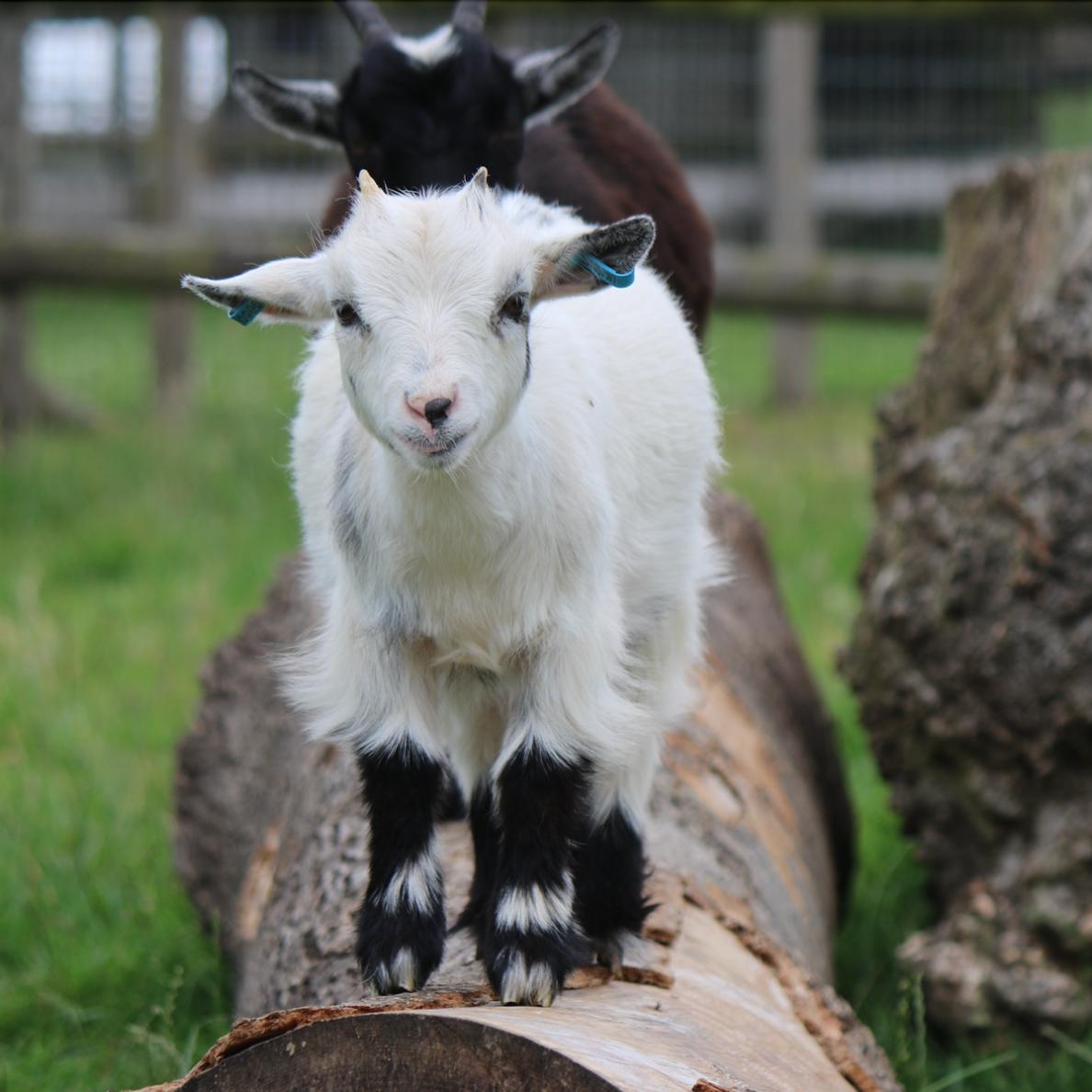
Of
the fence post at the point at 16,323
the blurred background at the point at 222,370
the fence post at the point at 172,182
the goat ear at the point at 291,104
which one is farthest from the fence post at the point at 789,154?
the goat ear at the point at 291,104

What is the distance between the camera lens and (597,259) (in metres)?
2.27

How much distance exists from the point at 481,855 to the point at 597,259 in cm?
98

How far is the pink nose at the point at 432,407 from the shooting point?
6.81 feet

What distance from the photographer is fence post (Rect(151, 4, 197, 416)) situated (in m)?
8.80

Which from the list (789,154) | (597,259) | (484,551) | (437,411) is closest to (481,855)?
(484,551)

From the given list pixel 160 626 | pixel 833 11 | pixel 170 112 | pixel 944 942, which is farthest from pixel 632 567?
pixel 170 112

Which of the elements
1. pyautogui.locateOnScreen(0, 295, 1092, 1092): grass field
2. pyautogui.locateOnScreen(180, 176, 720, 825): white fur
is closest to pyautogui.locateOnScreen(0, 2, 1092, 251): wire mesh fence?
pyautogui.locateOnScreen(0, 295, 1092, 1092): grass field

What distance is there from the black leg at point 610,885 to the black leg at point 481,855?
14cm

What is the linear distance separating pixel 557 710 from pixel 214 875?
5.73 ft

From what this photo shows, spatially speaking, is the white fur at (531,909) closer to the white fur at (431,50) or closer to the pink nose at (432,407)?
the pink nose at (432,407)

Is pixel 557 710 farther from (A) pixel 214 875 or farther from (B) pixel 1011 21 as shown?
(B) pixel 1011 21

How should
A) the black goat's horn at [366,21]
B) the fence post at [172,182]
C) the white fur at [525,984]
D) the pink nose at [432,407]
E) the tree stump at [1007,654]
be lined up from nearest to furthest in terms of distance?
the pink nose at [432,407]
the white fur at [525,984]
the tree stump at [1007,654]
the black goat's horn at [366,21]
the fence post at [172,182]

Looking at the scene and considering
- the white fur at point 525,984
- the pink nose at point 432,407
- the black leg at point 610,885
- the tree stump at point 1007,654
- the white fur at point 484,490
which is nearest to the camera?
the pink nose at point 432,407

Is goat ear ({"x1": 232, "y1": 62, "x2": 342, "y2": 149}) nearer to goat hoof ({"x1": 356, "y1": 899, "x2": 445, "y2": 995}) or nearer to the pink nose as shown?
the pink nose
